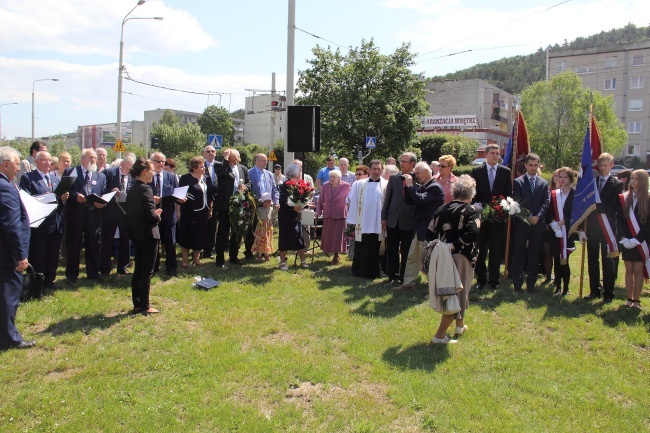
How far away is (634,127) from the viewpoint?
2320 inches

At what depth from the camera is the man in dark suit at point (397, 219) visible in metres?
7.78

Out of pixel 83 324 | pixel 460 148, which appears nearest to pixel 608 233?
pixel 83 324

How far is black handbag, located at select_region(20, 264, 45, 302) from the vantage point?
21.2 feet

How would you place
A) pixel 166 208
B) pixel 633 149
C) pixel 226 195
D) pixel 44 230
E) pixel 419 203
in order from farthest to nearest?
1. pixel 633 149
2. pixel 226 195
3. pixel 166 208
4. pixel 419 203
5. pixel 44 230

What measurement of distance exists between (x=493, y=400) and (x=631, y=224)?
416 centimetres

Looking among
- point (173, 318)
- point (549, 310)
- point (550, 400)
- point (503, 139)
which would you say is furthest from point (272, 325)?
point (503, 139)

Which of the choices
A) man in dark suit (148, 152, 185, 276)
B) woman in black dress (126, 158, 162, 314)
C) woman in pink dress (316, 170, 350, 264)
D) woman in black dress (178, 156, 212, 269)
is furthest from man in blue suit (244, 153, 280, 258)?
woman in black dress (126, 158, 162, 314)

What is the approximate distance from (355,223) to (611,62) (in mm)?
63836

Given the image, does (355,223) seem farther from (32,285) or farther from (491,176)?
(32,285)

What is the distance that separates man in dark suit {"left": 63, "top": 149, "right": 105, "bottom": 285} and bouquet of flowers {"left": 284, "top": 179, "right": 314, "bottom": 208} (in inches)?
121

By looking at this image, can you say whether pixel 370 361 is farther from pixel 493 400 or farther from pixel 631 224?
pixel 631 224

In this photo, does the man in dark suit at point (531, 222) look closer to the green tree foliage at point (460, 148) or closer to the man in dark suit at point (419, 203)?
the man in dark suit at point (419, 203)

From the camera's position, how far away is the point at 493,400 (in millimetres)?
4371

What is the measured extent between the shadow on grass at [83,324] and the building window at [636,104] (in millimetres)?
66606
